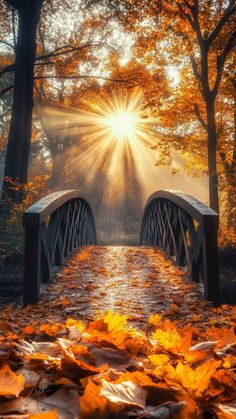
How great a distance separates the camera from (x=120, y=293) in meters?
5.44

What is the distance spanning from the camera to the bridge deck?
4.49 m

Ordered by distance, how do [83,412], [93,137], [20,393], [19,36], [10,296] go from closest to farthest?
[83,412]
[20,393]
[10,296]
[19,36]
[93,137]

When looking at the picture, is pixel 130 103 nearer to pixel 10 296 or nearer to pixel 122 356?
pixel 10 296

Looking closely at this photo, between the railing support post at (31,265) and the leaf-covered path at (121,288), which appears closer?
the leaf-covered path at (121,288)

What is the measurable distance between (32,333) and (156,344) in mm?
1258

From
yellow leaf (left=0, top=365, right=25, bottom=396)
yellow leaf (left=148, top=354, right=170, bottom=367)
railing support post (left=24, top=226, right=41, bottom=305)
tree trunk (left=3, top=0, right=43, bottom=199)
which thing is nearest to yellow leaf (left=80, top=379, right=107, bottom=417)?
yellow leaf (left=0, top=365, right=25, bottom=396)

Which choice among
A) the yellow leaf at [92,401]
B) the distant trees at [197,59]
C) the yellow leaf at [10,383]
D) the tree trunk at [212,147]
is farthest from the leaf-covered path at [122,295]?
the distant trees at [197,59]

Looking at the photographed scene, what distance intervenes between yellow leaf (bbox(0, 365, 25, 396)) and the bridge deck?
2.54 meters

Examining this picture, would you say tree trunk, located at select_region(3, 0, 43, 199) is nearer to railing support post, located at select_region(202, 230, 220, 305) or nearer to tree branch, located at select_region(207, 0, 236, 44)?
tree branch, located at select_region(207, 0, 236, 44)

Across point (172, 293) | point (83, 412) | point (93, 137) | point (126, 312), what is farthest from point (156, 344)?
point (93, 137)

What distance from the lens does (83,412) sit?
121cm

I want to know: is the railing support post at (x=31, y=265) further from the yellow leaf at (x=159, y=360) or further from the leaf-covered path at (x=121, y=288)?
the yellow leaf at (x=159, y=360)

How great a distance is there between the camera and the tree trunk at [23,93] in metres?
11.9

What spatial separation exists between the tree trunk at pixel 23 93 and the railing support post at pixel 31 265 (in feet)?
23.1
